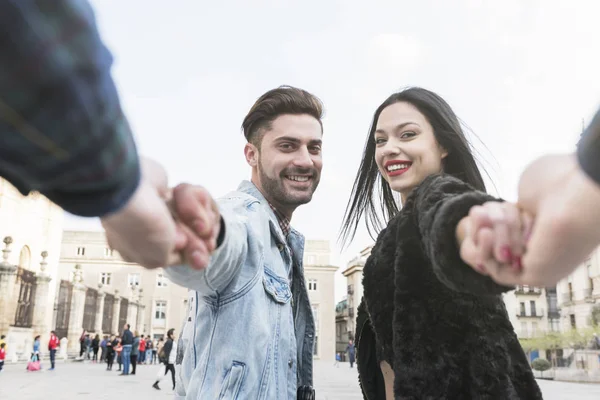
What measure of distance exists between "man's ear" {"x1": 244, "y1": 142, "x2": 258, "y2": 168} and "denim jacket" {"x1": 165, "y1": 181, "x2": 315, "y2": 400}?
1.90ft

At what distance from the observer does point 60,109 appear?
2.55ft

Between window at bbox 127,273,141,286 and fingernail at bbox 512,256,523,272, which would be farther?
window at bbox 127,273,141,286

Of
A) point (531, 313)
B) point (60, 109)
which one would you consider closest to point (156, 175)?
point (60, 109)

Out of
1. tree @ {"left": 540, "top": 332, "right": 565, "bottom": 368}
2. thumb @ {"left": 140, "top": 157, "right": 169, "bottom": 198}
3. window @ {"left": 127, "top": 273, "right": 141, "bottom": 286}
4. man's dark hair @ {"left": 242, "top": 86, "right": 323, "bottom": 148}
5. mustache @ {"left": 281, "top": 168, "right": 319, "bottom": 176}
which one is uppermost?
window @ {"left": 127, "top": 273, "right": 141, "bottom": 286}

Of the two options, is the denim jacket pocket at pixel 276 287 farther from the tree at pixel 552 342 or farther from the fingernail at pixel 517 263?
the tree at pixel 552 342

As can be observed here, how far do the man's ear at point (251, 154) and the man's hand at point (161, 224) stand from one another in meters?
1.82

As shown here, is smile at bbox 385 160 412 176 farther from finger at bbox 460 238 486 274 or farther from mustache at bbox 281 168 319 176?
finger at bbox 460 238 486 274

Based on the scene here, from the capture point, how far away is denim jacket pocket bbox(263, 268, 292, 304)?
7.30 ft

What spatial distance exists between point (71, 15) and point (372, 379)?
193 centimetres

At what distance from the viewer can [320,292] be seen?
6031 cm

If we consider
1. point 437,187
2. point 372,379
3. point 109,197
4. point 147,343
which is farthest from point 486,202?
point 147,343

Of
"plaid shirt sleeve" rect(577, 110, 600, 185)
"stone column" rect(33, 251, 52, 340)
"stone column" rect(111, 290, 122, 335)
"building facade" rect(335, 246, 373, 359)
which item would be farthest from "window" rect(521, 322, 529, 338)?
"plaid shirt sleeve" rect(577, 110, 600, 185)

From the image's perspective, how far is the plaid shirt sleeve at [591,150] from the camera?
874mm

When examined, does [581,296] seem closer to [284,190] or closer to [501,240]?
[284,190]
